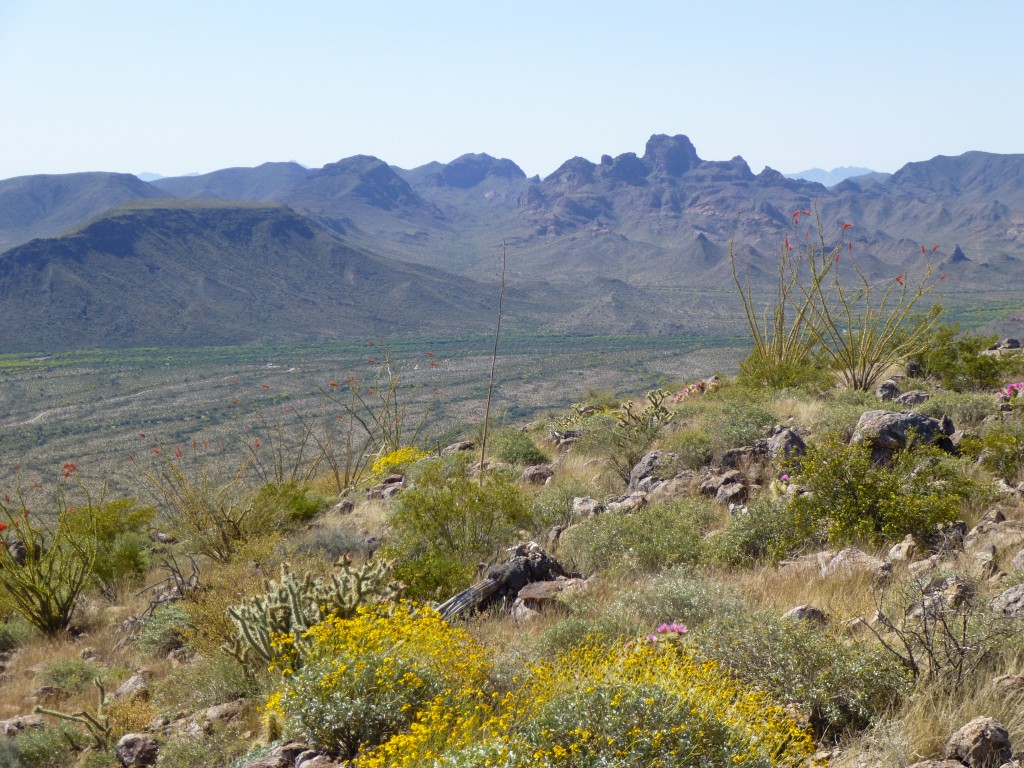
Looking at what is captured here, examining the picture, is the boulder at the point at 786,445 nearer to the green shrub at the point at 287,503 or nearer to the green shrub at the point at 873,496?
the green shrub at the point at 873,496

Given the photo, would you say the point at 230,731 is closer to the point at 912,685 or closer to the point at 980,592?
the point at 912,685

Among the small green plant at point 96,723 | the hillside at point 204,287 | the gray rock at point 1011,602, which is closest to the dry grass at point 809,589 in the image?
the gray rock at point 1011,602

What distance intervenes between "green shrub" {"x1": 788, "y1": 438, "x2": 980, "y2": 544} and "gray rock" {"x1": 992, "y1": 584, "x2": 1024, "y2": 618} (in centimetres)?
170

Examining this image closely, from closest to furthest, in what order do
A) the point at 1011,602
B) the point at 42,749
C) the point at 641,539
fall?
1. the point at 1011,602
2. the point at 42,749
3. the point at 641,539

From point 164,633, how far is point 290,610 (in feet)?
6.05

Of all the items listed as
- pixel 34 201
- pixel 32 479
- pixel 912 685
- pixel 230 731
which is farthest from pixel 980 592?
pixel 34 201

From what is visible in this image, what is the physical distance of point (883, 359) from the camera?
12.1 m

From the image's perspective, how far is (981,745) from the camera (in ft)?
9.79

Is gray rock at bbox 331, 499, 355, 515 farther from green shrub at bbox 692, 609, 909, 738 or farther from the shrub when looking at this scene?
green shrub at bbox 692, 609, 909, 738

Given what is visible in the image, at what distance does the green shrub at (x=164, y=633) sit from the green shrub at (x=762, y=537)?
421 cm

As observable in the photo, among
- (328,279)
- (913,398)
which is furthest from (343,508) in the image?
(328,279)

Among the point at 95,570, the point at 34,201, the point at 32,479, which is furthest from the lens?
the point at 34,201

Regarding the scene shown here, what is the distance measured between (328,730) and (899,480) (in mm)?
4464

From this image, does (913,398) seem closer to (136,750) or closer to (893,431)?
(893,431)
